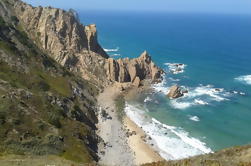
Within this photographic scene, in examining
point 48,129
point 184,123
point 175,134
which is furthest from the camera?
point 184,123

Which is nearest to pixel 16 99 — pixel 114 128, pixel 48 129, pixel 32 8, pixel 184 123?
pixel 48 129

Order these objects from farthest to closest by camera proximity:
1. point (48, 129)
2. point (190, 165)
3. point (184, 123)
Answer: point (184, 123) < point (48, 129) < point (190, 165)

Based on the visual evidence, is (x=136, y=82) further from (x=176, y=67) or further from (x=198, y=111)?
(x=176, y=67)

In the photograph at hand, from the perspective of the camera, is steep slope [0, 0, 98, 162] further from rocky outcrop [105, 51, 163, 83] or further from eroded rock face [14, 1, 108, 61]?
eroded rock face [14, 1, 108, 61]

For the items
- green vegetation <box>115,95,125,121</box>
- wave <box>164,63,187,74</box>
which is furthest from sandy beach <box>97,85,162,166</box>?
wave <box>164,63,187,74</box>

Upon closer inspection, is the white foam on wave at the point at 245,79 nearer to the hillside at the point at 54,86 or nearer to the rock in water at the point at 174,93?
the hillside at the point at 54,86

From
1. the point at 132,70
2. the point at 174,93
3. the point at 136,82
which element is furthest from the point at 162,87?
the point at 132,70

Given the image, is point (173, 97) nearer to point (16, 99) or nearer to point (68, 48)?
point (68, 48)
